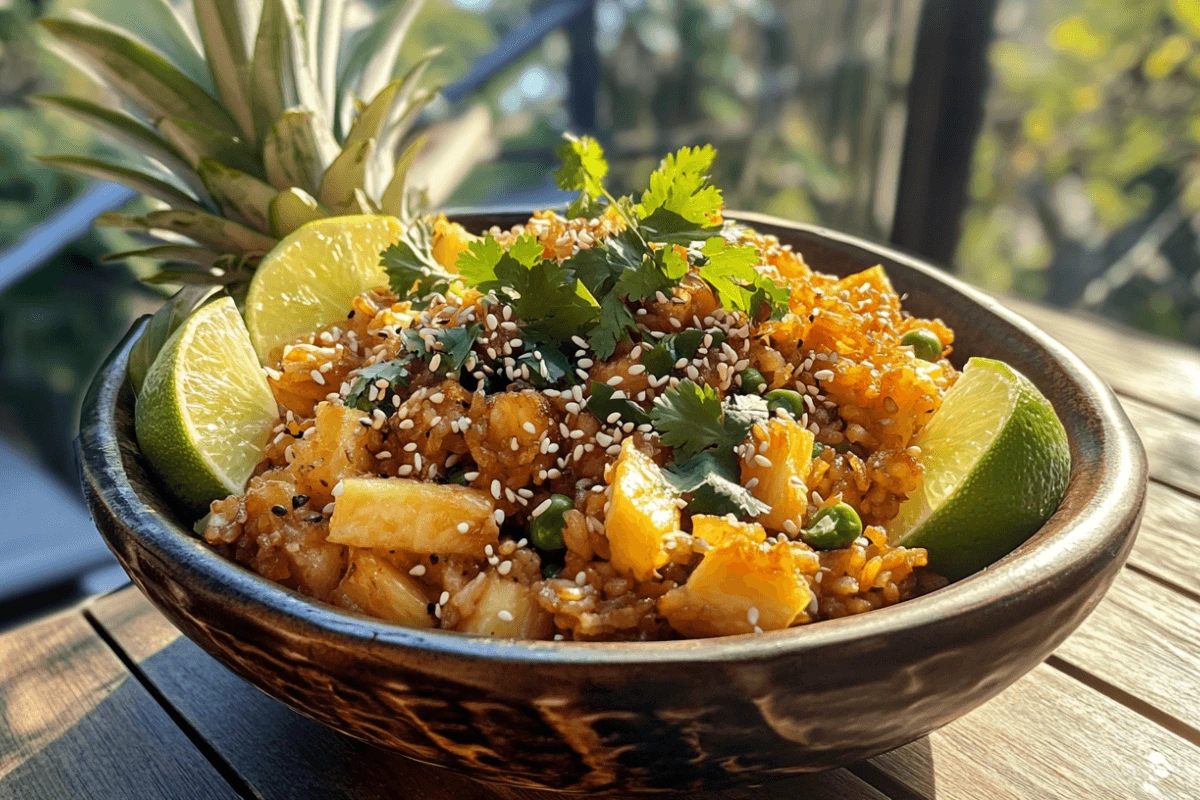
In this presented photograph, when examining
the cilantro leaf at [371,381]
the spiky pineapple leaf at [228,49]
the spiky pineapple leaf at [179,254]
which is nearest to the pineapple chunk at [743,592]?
the cilantro leaf at [371,381]

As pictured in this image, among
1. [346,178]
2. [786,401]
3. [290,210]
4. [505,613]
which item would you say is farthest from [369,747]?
[346,178]

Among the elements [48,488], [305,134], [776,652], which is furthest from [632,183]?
[776,652]

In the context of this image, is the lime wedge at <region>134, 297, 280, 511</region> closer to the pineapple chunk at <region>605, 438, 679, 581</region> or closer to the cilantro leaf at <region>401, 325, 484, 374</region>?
the cilantro leaf at <region>401, 325, 484, 374</region>

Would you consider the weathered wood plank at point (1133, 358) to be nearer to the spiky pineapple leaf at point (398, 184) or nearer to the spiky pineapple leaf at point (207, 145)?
the spiky pineapple leaf at point (398, 184)

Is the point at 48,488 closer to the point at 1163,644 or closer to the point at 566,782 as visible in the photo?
the point at 566,782

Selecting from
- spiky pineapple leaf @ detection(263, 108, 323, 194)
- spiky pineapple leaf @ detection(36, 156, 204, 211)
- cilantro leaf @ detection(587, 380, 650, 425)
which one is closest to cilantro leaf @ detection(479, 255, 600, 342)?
cilantro leaf @ detection(587, 380, 650, 425)

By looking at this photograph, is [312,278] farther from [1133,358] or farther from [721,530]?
[1133,358]
